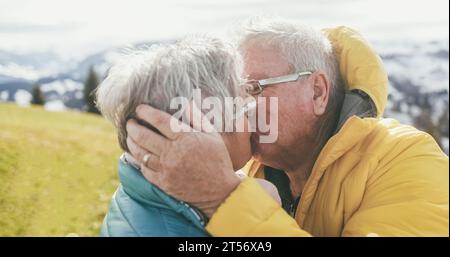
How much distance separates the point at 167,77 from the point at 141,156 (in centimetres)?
32

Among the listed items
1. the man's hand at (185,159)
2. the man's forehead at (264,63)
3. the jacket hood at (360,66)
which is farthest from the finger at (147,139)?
the jacket hood at (360,66)

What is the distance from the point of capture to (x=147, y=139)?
2.04m

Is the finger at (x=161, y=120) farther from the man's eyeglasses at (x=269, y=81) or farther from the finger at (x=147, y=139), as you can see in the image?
the man's eyeglasses at (x=269, y=81)

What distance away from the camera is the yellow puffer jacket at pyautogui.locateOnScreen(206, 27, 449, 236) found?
2045 mm

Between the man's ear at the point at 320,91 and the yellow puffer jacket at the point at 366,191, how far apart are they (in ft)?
0.63

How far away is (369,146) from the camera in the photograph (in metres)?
2.61

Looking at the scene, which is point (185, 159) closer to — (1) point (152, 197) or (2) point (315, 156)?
(1) point (152, 197)

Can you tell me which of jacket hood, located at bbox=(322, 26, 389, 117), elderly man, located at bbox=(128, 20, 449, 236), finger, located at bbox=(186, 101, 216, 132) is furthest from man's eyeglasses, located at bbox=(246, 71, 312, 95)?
finger, located at bbox=(186, 101, 216, 132)

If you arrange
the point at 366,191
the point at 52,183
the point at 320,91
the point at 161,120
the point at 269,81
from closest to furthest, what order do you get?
the point at 161,120
the point at 366,191
the point at 269,81
the point at 320,91
the point at 52,183

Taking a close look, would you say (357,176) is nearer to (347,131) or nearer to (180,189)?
(347,131)

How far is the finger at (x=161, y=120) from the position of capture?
6.61 ft

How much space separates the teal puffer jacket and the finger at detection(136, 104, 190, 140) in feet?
0.69

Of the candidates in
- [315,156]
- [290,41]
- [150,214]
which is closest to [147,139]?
[150,214]

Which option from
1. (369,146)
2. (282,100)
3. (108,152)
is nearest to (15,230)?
(282,100)
